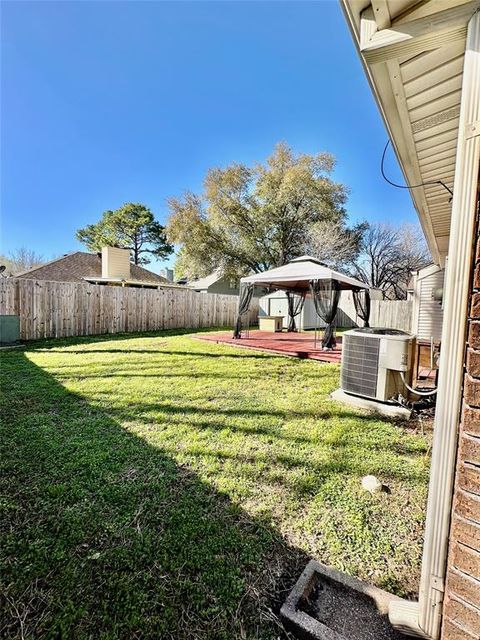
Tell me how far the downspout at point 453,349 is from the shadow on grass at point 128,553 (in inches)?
24.2

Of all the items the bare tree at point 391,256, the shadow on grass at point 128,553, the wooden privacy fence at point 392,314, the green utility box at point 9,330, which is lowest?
the shadow on grass at point 128,553

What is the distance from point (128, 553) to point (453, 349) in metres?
1.70

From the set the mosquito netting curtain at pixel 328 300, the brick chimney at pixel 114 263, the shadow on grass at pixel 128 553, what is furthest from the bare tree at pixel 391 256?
the shadow on grass at pixel 128 553

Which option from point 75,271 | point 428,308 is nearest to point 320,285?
point 428,308

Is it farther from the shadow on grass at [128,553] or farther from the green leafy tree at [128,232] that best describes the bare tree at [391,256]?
the shadow on grass at [128,553]

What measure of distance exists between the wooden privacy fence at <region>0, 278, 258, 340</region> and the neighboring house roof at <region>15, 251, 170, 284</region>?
18.2 ft

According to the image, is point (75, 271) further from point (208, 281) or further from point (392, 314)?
point (392, 314)

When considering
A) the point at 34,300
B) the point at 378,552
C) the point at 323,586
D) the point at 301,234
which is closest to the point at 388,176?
the point at 378,552

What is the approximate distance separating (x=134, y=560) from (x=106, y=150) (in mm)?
15748

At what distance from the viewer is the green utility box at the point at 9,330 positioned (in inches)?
267

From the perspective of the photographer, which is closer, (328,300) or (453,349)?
(453,349)

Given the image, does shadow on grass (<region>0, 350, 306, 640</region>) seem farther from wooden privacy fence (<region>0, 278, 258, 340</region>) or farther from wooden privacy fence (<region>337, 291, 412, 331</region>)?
wooden privacy fence (<region>337, 291, 412, 331</region>)

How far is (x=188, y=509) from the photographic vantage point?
1.70 metres

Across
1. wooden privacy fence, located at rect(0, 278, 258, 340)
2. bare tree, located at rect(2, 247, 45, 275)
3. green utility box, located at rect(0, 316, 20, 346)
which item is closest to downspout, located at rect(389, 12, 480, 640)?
green utility box, located at rect(0, 316, 20, 346)
